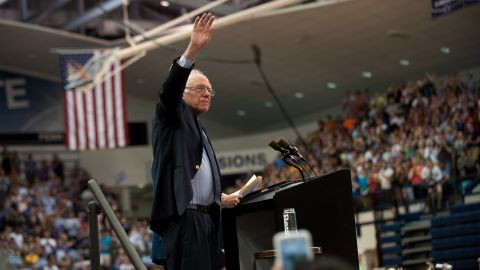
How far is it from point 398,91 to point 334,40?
1.93 m

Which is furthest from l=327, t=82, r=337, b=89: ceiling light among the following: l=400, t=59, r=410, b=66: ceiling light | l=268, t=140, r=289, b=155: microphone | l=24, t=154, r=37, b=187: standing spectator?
l=268, t=140, r=289, b=155: microphone

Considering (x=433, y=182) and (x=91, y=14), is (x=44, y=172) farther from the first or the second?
(x=433, y=182)

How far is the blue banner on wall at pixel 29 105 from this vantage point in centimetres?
2838

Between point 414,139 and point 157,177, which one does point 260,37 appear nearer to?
point 414,139

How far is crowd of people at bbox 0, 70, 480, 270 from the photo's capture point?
17.3 meters

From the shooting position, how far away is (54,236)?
2223 centimetres

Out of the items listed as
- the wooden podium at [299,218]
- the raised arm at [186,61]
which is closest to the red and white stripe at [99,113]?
the wooden podium at [299,218]

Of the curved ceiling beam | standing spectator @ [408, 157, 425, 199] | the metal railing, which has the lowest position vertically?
the metal railing

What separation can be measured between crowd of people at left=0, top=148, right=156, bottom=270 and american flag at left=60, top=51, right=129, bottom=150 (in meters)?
1.70

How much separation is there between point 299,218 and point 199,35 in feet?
3.40

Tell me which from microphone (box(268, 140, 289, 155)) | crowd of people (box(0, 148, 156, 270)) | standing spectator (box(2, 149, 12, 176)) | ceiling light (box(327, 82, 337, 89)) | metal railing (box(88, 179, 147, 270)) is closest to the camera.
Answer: metal railing (box(88, 179, 147, 270))

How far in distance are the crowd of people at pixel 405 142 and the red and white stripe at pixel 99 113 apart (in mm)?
4264

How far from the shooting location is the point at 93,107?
21.4 metres

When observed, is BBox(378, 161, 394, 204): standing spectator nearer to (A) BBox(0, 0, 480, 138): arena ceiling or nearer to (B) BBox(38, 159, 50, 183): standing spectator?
(A) BBox(0, 0, 480, 138): arena ceiling
